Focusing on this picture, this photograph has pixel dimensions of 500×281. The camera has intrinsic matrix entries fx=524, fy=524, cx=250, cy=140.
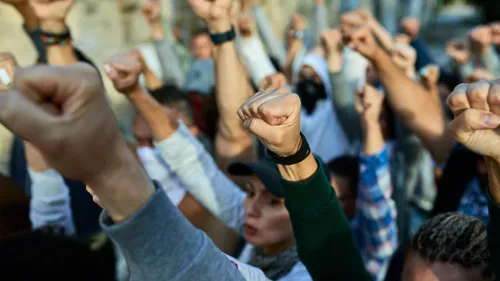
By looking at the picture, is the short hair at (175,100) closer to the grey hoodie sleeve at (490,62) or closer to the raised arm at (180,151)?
the raised arm at (180,151)

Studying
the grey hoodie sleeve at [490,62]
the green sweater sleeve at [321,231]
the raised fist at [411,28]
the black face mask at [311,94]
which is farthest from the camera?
the raised fist at [411,28]

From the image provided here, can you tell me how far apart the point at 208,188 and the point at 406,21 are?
2788 millimetres

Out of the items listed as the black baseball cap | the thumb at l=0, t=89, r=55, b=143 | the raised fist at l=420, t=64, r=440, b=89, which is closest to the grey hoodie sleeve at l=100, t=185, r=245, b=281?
the thumb at l=0, t=89, r=55, b=143

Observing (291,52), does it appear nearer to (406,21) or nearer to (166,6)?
(406,21)

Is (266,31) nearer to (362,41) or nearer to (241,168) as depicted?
(362,41)

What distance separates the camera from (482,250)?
117 cm

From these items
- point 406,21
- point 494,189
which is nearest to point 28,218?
point 494,189

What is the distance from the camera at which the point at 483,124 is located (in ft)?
2.94

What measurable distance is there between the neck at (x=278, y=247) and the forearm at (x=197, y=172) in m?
0.22

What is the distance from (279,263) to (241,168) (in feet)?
1.18

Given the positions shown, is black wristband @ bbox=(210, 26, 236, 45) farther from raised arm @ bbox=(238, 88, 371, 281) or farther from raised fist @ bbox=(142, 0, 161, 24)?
raised fist @ bbox=(142, 0, 161, 24)

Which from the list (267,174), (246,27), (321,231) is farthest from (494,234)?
(246,27)

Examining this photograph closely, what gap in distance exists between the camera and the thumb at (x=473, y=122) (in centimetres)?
89

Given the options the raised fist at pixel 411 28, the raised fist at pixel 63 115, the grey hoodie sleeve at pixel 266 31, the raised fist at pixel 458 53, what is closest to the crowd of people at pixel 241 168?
the raised fist at pixel 63 115
